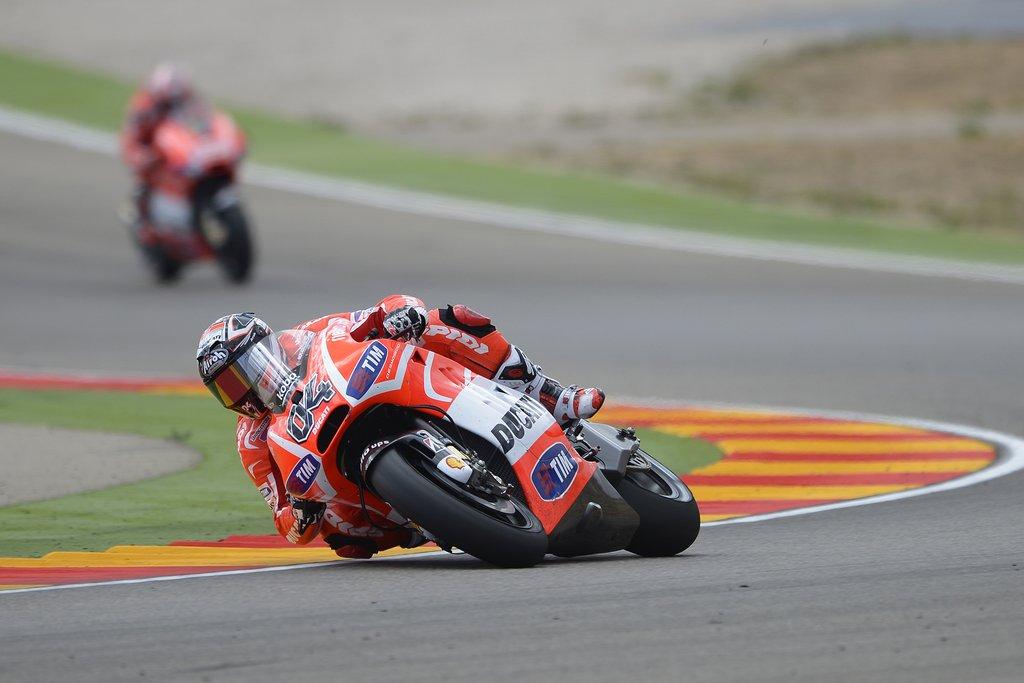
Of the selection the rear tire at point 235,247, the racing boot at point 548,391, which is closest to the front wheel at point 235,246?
the rear tire at point 235,247

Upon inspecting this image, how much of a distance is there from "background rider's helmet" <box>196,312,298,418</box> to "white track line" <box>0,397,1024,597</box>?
2.13ft

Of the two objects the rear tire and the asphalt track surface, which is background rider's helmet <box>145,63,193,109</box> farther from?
the asphalt track surface

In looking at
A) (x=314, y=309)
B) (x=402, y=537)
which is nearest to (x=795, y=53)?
(x=314, y=309)

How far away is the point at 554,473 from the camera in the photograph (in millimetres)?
6184

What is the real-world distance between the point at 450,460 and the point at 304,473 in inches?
24.4

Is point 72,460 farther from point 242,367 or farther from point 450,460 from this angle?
point 450,460

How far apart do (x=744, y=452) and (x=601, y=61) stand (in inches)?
1173

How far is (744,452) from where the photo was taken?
9344 millimetres

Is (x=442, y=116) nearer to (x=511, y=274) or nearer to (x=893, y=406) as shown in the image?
(x=511, y=274)

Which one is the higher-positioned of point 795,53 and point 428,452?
point 795,53

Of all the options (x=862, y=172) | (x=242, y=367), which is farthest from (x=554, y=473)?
(x=862, y=172)

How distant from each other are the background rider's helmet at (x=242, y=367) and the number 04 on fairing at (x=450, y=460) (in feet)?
0.26

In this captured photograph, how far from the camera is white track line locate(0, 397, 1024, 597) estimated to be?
6.28 m

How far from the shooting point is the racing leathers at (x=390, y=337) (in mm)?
6277
